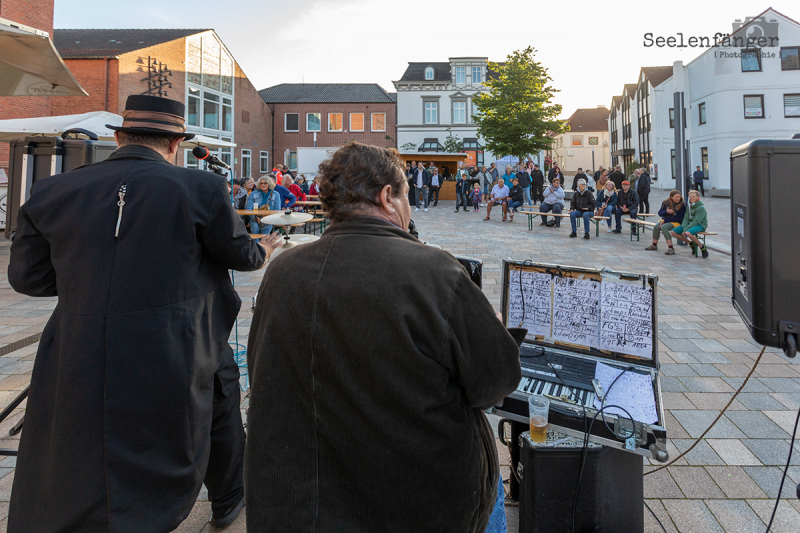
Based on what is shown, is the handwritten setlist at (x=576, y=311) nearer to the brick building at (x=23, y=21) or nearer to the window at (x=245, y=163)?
the brick building at (x=23, y=21)

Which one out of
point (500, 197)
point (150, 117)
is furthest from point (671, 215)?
point (150, 117)

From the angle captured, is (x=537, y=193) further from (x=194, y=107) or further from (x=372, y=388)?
(x=372, y=388)

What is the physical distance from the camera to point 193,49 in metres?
28.8

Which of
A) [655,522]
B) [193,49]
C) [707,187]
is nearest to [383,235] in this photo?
[655,522]

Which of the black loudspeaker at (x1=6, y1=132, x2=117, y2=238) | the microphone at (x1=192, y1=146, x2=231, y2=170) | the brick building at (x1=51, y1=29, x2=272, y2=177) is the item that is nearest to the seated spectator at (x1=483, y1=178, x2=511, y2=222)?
the microphone at (x1=192, y1=146, x2=231, y2=170)

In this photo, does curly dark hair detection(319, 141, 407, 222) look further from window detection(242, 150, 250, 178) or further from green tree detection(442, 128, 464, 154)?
green tree detection(442, 128, 464, 154)

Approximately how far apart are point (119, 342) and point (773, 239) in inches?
87.7

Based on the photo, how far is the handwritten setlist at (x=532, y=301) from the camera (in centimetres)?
245

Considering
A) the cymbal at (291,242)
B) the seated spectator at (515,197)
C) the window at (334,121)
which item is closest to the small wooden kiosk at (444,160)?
the seated spectator at (515,197)

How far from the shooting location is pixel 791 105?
30750mm

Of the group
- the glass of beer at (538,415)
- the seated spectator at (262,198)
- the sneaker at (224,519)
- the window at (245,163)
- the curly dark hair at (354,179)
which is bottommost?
the sneaker at (224,519)

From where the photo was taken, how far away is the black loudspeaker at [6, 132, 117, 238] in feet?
9.54

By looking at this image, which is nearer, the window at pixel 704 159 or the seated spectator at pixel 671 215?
the seated spectator at pixel 671 215

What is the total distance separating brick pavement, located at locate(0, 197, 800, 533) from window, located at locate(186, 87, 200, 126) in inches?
936
